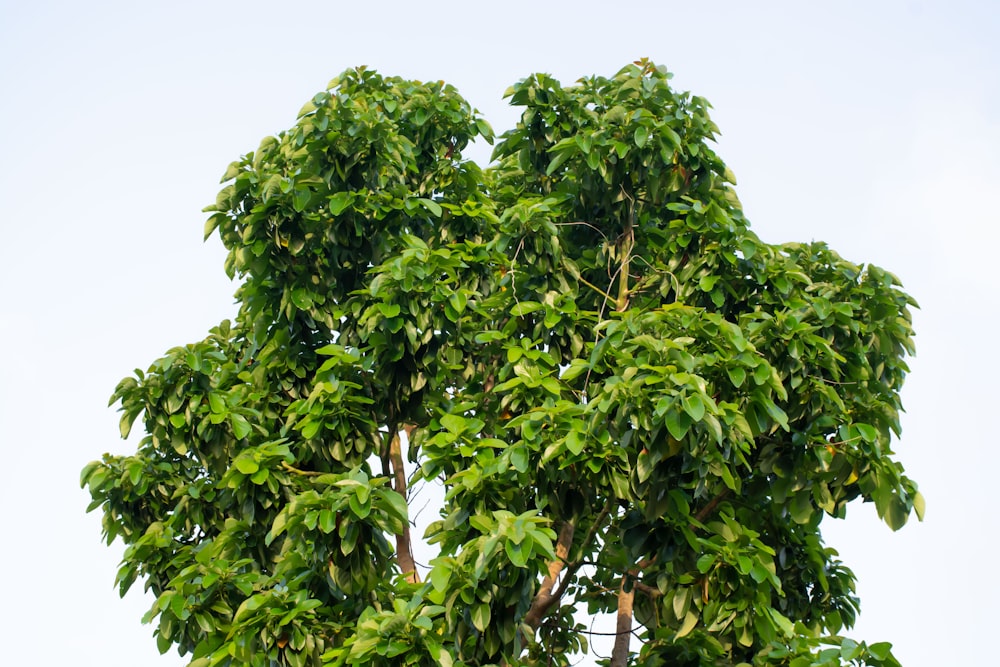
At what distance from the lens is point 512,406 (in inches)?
345

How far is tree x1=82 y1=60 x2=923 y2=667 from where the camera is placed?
25.6 ft

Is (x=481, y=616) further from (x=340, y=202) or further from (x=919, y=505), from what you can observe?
(x=340, y=202)

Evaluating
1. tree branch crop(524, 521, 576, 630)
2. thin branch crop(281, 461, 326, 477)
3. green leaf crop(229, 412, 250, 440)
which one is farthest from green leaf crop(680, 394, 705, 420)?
green leaf crop(229, 412, 250, 440)

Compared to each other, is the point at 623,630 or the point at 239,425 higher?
the point at 239,425

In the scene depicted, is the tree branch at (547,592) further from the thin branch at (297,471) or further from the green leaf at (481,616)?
the thin branch at (297,471)

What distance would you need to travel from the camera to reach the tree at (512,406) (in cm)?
780

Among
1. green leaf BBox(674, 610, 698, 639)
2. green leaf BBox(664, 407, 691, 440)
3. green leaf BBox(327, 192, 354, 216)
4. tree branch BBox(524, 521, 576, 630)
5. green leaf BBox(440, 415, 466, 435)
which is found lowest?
green leaf BBox(674, 610, 698, 639)

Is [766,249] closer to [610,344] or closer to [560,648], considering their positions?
[610,344]

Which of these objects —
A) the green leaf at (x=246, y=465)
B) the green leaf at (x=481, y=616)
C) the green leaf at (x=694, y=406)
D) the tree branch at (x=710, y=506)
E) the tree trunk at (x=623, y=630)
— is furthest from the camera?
the tree trunk at (x=623, y=630)

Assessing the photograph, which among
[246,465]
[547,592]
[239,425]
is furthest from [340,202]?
[547,592]

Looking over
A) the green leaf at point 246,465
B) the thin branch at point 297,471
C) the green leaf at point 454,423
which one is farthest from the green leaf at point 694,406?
the green leaf at point 246,465

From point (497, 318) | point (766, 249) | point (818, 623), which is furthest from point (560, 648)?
point (766, 249)

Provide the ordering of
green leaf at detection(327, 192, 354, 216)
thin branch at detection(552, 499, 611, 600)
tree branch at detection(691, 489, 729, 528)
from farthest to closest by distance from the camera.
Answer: green leaf at detection(327, 192, 354, 216) < tree branch at detection(691, 489, 729, 528) < thin branch at detection(552, 499, 611, 600)

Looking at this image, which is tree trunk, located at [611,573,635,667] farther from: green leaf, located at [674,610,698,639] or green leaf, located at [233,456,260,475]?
green leaf, located at [233,456,260,475]
